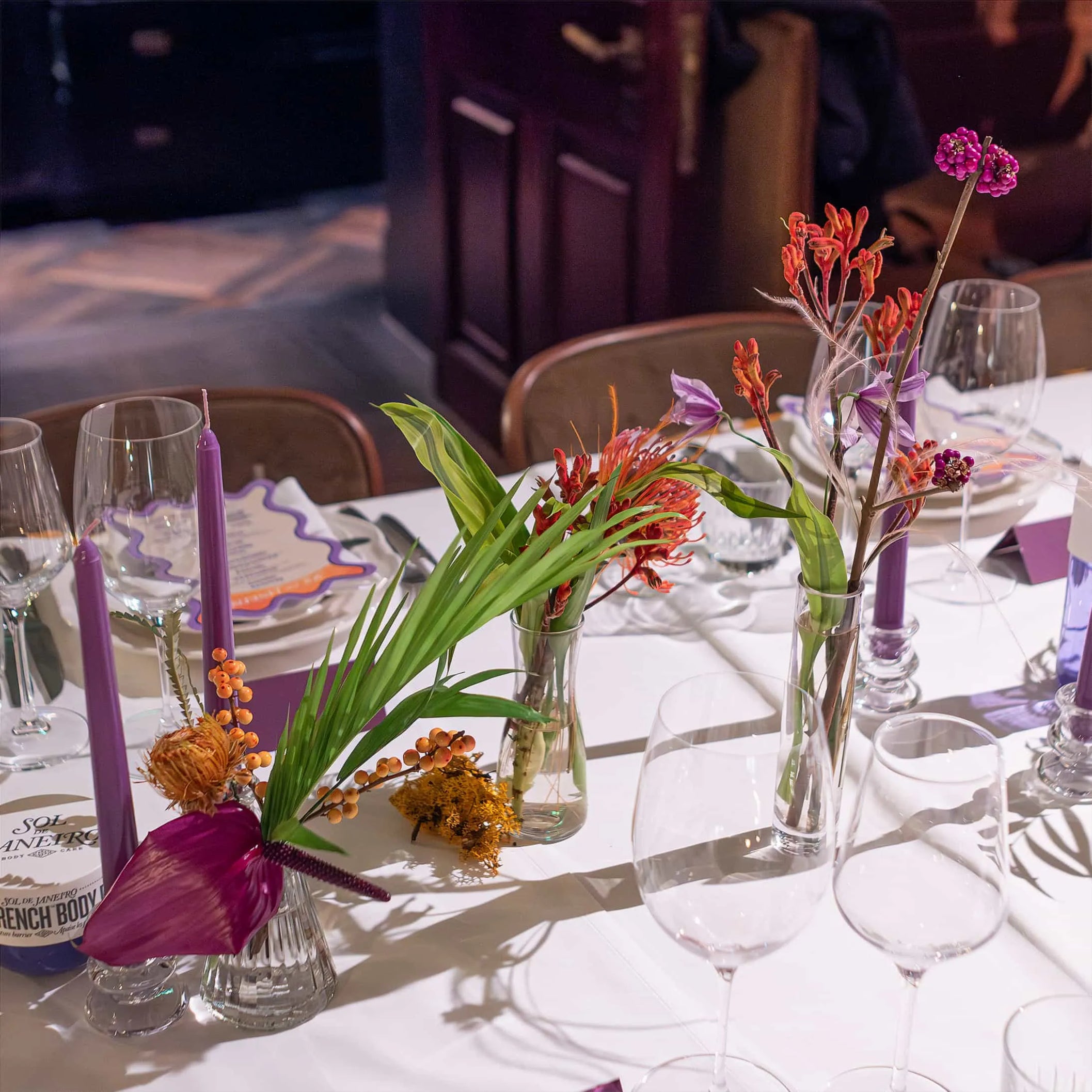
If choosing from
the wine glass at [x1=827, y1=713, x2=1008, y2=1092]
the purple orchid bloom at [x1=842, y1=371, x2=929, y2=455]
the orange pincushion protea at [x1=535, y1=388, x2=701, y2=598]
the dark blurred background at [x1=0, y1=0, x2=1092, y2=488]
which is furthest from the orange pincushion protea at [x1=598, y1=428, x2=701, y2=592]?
the dark blurred background at [x1=0, y1=0, x2=1092, y2=488]

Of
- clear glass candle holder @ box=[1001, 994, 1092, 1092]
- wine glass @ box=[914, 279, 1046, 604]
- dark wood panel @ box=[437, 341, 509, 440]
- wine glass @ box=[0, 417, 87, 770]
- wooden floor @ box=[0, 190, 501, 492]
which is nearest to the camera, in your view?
clear glass candle holder @ box=[1001, 994, 1092, 1092]

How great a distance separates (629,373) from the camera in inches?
69.3

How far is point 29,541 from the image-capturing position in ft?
3.11

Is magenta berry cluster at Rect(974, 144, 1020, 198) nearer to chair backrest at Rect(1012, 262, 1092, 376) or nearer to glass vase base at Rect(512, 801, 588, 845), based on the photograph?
glass vase base at Rect(512, 801, 588, 845)

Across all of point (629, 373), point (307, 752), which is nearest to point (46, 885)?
point (307, 752)

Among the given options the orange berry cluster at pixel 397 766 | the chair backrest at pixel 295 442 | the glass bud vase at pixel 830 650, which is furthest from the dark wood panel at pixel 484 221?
the orange berry cluster at pixel 397 766

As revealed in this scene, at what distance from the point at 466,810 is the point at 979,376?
0.65 metres

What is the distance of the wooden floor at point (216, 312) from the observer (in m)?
4.01

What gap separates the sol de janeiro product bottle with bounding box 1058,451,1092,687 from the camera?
3.24ft

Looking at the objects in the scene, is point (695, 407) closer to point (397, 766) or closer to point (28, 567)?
point (397, 766)

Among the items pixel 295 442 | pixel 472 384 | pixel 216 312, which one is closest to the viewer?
pixel 295 442

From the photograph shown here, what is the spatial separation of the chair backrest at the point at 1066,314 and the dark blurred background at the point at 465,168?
2.83 ft

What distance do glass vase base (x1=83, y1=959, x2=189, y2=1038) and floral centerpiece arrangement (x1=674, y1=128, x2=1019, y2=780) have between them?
1.36 ft

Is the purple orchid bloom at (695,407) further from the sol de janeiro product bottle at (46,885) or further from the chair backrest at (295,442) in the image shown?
the chair backrest at (295,442)
